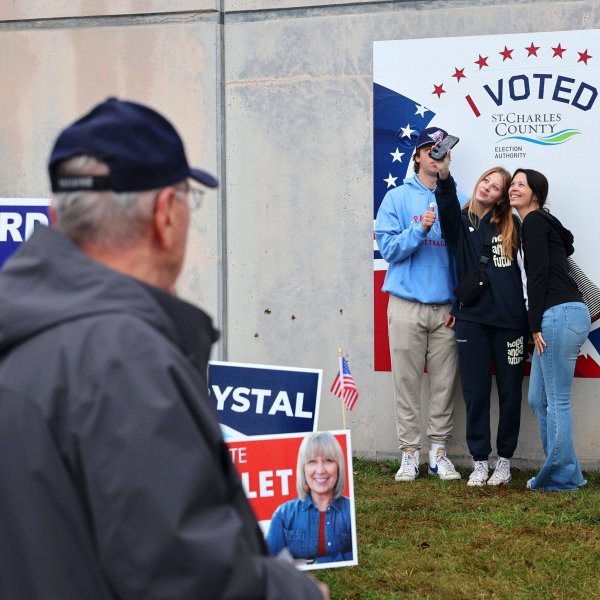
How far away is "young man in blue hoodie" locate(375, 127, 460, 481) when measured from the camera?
7039mm

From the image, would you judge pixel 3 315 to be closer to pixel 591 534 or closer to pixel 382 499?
pixel 591 534

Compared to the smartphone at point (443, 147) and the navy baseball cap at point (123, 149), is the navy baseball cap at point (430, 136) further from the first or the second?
the navy baseball cap at point (123, 149)

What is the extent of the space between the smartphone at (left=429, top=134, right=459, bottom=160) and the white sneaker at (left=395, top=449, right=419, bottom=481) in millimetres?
2036

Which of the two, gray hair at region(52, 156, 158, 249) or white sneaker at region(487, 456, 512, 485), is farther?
white sneaker at region(487, 456, 512, 485)

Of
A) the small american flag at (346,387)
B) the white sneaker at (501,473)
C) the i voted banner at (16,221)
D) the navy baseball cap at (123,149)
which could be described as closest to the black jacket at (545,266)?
the white sneaker at (501,473)

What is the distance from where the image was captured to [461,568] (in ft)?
16.7

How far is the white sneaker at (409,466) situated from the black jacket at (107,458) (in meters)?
5.49

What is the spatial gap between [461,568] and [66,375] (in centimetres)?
395

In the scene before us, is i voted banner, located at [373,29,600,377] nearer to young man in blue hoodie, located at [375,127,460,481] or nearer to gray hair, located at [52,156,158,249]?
young man in blue hoodie, located at [375,127,460,481]

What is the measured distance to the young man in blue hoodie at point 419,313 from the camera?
23.1 feet

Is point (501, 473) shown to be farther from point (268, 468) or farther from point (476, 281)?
point (268, 468)

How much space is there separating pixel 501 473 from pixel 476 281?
130 centimetres

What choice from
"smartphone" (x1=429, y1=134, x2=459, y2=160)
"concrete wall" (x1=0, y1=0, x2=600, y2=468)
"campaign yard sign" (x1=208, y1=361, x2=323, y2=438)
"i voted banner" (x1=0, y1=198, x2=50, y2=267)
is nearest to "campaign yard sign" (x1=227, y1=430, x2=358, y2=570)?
"campaign yard sign" (x1=208, y1=361, x2=323, y2=438)

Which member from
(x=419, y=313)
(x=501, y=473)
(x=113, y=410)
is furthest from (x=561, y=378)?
(x=113, y=410)
